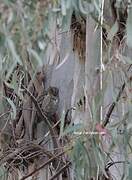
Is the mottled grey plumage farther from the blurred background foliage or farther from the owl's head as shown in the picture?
the blurred background foliage

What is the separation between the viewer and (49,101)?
3090mm

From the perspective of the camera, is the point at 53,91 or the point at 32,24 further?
the point at 53,91

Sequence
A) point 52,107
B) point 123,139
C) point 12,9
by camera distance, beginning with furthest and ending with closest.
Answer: point 52,107
point 123,139
point 12,9

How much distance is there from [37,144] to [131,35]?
4.31 ft

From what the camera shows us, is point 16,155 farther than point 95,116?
Yes

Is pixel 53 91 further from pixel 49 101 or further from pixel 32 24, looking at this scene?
pixel 32 24

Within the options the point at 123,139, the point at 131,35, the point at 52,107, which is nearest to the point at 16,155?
the point at 52,107

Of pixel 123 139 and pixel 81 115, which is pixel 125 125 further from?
pixel 81 115

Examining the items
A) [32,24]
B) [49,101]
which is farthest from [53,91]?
[32,24]

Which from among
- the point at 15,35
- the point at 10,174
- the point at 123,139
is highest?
the point at 15,35

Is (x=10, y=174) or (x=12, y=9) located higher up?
(x=12, y=9)

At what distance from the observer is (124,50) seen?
2250 millimetres

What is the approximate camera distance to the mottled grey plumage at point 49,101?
306 cm

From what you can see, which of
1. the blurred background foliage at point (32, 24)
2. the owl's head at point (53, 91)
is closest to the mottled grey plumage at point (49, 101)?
the owl's head at point (53, 91)
